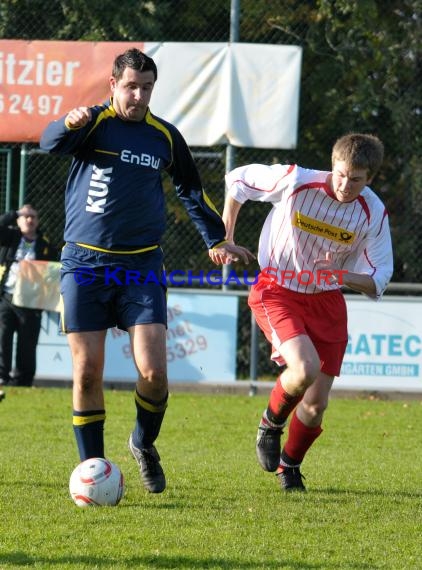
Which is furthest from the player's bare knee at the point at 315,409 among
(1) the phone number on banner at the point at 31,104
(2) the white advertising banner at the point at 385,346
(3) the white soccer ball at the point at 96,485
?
(1) the phone number on banner at the point at 31,104

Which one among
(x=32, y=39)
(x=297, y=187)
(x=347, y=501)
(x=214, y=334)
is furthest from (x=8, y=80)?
(x=347, y=501)

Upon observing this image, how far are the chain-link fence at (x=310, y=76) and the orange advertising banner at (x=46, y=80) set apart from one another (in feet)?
2.40

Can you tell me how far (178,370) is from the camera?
12.2 m

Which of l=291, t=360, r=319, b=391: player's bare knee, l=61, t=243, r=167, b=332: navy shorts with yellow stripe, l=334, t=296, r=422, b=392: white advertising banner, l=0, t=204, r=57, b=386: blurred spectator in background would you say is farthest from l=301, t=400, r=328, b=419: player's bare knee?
l=0, t=204, r=57, b=386: blurred spectator in background

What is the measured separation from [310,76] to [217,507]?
9369mm

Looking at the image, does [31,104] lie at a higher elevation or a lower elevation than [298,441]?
higher

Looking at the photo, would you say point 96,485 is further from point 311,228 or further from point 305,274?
point 311,228

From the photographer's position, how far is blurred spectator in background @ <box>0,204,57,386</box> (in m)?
12.1

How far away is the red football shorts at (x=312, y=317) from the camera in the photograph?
20.5 feet

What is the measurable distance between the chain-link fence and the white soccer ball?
791 centimetres

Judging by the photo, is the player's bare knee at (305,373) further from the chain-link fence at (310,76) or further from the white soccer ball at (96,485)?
the chain-link fence at (310,76)

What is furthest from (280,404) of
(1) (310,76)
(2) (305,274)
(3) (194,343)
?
(1) (310,76)

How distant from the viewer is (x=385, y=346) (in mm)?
12016

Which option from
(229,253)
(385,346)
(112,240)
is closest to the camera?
(112,240)
